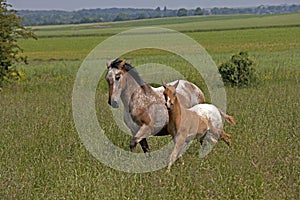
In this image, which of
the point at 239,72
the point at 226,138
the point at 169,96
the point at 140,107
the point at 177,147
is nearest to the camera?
the point at 169,96

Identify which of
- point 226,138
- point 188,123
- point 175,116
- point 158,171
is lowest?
point 226,138

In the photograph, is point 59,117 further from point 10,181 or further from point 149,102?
point 10,181

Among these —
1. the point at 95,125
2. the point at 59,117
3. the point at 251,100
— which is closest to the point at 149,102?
the point at 95,125

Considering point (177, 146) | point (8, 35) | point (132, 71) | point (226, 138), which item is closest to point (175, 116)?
point (177, 146)

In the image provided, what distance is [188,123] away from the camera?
8.29 metres

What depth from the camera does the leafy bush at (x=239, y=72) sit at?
20516mm

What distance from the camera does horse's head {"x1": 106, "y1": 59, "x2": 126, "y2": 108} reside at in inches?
316

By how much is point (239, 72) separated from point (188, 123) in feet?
41.8

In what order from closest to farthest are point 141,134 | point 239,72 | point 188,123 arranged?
point 188,123, point 141,134, point 239,72

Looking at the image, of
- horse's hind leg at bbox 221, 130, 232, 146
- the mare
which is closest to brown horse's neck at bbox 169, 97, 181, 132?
the mare

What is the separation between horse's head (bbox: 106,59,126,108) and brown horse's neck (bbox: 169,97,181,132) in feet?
2.71

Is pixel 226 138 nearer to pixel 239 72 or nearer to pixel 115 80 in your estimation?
pixel 115 80

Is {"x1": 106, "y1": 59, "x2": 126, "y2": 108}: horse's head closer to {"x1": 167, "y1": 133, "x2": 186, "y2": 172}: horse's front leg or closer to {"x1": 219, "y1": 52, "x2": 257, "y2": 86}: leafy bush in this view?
{"x1": 167, "y1": 133, "x2": 186, "y2": 172}: horse's front leg

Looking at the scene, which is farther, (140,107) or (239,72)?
(239,72)
